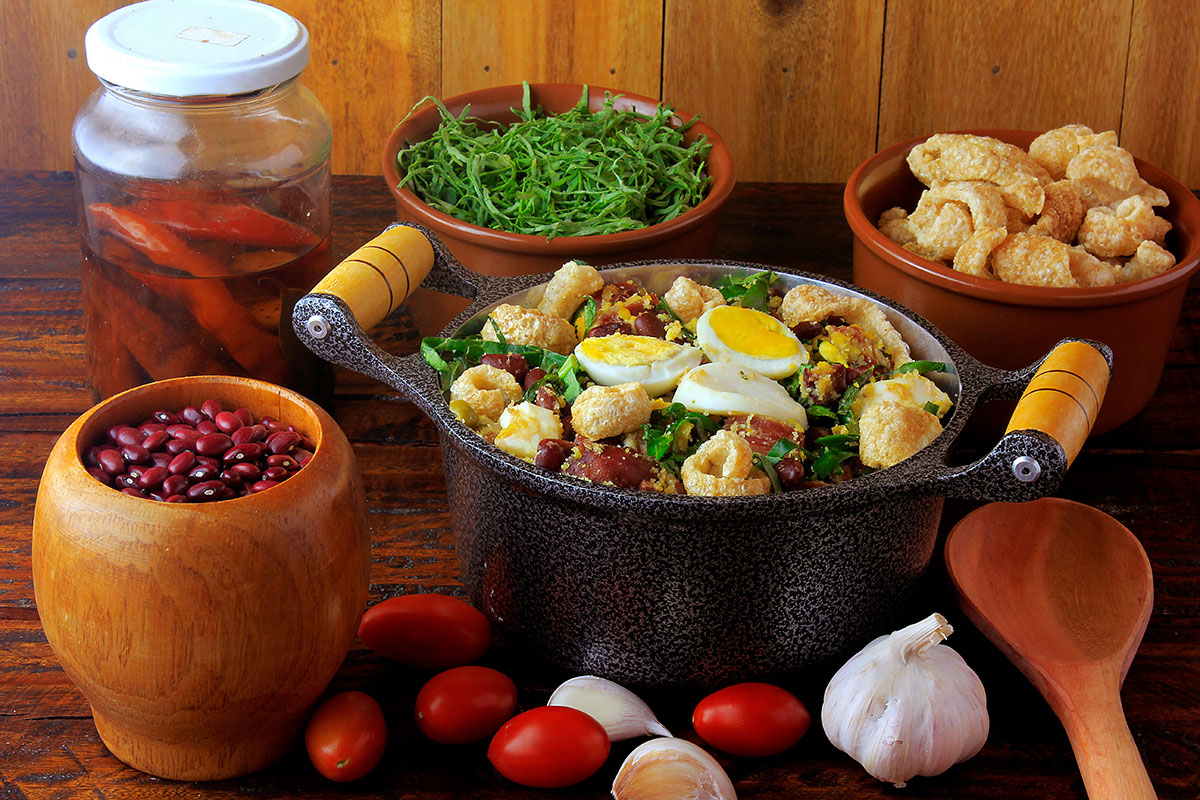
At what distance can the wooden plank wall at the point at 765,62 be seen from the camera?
1992mm

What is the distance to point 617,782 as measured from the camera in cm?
93

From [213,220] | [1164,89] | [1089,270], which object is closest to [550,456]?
[213,220]

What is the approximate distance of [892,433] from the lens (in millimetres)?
988

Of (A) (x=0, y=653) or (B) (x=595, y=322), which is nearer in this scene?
(A) (x=0, y=653)

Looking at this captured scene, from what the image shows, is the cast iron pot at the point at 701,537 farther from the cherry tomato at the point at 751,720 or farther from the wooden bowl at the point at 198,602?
the wooden bowl at the point at 198,602

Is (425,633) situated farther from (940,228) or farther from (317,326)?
(940,228)

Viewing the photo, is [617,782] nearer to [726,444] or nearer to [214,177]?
[726,444]

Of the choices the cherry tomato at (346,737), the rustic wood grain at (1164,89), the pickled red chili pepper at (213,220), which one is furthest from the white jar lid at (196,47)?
the rustic wood grain at (1164,89)

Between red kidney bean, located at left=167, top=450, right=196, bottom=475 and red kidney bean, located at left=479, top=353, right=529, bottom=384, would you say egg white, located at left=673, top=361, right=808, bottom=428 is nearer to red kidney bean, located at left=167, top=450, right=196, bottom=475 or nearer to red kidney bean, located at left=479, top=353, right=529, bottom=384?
red kidney bean, located at left=479, top=353, right=529, bottom=384

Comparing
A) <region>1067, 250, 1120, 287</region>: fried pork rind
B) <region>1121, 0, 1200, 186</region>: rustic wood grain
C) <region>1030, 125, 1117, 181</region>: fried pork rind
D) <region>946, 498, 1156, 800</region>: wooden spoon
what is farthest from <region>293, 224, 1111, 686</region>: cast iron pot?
<region>1121, 0, 1200, 186</region>: rustic wood grain

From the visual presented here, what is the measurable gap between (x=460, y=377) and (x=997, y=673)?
564 mm

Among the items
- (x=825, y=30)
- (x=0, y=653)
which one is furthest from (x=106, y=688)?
(x=825, y=30)

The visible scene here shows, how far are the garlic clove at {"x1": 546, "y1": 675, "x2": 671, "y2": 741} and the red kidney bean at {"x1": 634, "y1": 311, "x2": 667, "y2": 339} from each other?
1.11 ft

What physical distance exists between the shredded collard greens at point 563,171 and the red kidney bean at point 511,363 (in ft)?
1.01
